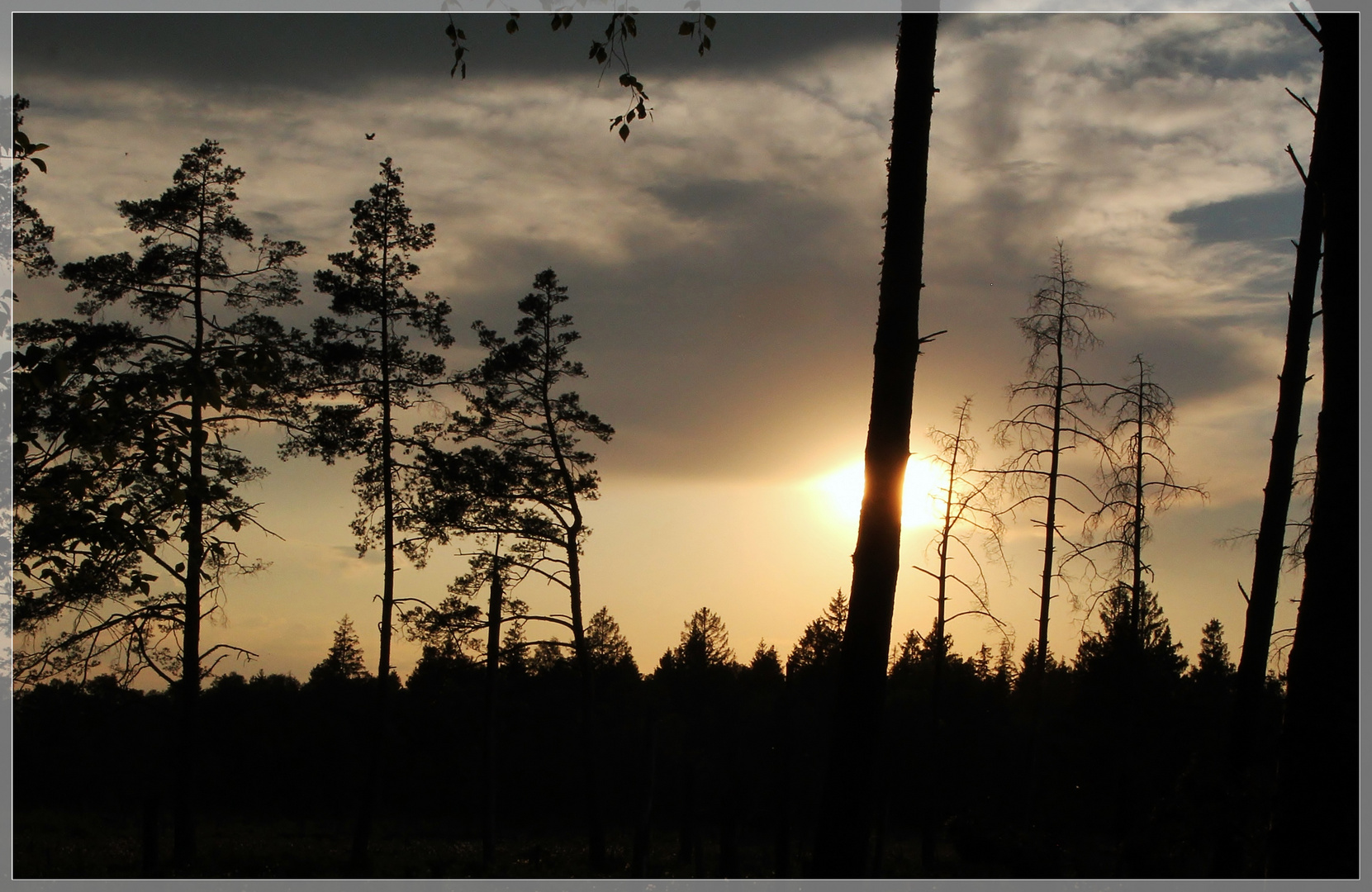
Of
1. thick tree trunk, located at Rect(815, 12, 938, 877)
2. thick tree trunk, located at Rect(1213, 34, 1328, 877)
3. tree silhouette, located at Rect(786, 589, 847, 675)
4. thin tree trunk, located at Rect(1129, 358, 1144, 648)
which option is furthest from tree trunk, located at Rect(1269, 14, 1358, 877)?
tree silhouette, located at Rect(786, 589, 847, 675)

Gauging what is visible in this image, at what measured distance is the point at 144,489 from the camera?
8086 millimetres

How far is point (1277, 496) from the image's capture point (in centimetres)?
1248

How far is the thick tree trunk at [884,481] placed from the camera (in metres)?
6.96

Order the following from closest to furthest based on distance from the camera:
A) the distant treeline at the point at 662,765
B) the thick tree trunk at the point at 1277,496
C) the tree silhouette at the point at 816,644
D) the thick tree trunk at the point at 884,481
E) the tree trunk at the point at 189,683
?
the thick tree trunk at the point at 884,481
the thick tree trunk at the point at 1277,496
the tree trunk at the point at 189,683
the distant treeline at the point at 662,765
the tree silhouette at the point at 816,644

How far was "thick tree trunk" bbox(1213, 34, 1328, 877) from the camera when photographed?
39.8ft

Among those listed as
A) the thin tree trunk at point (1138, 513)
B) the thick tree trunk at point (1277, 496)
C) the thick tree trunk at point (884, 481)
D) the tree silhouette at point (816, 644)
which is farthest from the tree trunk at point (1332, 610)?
the tree silhouette at point (816, 644)

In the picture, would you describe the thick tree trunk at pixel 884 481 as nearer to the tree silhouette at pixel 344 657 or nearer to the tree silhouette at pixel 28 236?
the tree silhouette at pixel 28 236

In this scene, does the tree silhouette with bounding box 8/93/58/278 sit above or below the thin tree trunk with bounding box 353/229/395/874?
above

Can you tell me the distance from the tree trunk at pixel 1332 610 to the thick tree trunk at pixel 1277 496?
5.83 m

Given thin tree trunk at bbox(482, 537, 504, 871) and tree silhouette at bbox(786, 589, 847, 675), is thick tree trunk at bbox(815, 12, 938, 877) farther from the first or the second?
tree silhouette at bbox(786, 589, 847, 675)

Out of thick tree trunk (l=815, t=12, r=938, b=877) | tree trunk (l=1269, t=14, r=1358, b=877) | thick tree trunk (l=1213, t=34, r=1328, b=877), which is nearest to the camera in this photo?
tree trunk (l=1269, t=14, r=1358, b=877)

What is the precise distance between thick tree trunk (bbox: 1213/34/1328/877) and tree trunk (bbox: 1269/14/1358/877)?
5827 millimetres

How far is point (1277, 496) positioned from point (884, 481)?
7.70m

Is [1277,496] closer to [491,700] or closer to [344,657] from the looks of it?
[491,700]
